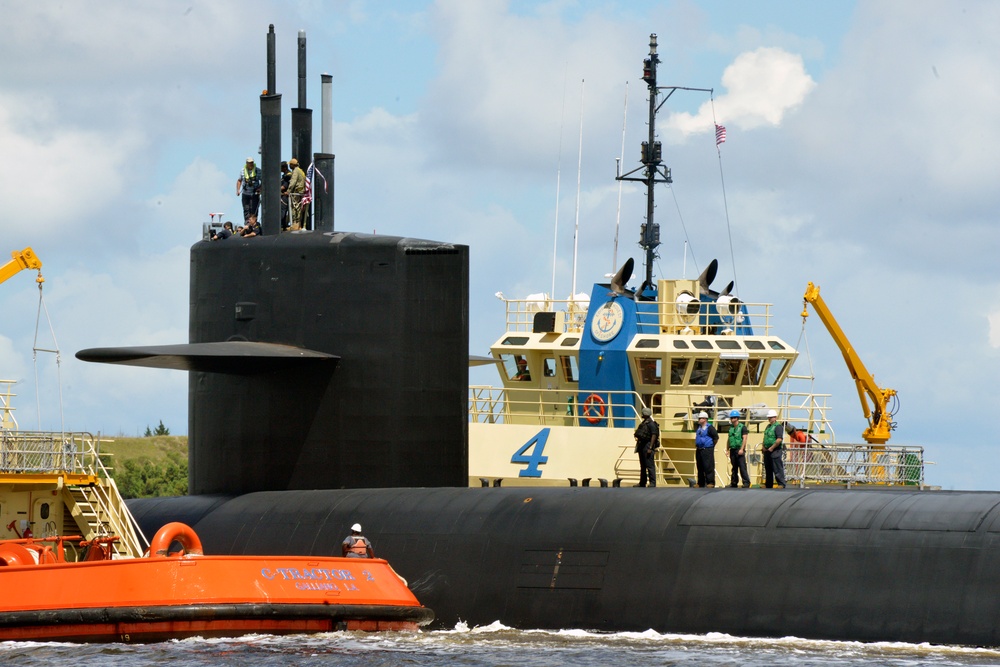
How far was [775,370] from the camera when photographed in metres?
29.2

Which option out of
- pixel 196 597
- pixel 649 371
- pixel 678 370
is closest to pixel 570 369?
pixel 649 371

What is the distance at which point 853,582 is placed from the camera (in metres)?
16.2

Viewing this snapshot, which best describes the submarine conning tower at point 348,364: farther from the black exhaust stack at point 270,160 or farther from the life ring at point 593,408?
the life ring at point 593,408

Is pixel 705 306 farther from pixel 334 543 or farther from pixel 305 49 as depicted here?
→ pixel 334 543

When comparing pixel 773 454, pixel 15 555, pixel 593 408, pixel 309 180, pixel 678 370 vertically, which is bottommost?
pixel 15 555

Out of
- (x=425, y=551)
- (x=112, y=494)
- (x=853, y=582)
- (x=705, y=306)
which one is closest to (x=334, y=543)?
(x=425, y=551)

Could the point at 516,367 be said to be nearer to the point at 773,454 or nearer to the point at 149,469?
the point at 773,454

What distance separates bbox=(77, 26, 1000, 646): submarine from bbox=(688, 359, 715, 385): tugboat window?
7.81 metres

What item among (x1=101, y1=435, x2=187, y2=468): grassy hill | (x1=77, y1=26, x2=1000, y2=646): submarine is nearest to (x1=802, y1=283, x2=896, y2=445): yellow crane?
(x1=77, y1=26, x2=1000, y2=646): submarine

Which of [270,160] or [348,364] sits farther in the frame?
[270,160]

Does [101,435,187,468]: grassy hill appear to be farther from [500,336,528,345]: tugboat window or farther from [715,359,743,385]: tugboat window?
[715,359,743,385]: tugboat window

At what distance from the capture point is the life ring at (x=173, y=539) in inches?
734

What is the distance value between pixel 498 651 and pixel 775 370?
529 inches

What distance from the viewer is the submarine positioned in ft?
53.5
